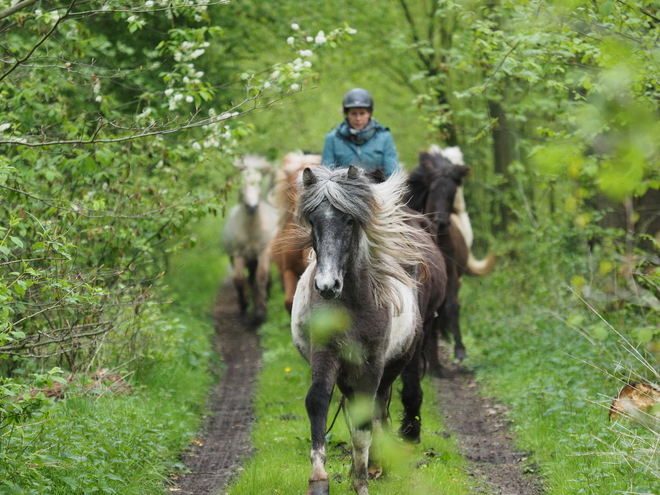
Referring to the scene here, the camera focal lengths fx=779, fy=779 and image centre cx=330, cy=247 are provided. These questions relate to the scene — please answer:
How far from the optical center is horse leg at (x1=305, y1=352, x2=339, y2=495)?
4.73 m

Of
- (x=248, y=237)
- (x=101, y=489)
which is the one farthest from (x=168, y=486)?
(x=248, y=237)

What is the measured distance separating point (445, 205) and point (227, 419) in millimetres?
3678

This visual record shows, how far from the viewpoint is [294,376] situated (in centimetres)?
944

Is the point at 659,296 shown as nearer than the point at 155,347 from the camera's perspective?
Yes

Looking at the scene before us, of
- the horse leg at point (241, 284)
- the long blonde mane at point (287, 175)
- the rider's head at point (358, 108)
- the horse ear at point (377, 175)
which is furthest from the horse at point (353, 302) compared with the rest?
the horse leg at point (241, 284)

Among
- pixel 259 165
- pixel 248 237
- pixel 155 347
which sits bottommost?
pixel 248 237

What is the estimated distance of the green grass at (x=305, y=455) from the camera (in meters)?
5.65

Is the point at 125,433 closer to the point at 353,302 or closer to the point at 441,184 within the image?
the point at 353,302

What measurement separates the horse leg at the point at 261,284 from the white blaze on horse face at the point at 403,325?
7689mm

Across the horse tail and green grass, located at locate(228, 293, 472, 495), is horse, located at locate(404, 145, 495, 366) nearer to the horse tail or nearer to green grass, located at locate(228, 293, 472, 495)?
the horse tail

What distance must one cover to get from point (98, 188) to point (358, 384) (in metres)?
4.03

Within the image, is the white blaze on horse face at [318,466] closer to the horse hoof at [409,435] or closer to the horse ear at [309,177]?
the horse ear at [309,177]

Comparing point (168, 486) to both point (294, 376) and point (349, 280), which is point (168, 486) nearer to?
point (349, 280)

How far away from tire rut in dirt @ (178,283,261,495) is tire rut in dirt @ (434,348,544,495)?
202 centimetres
